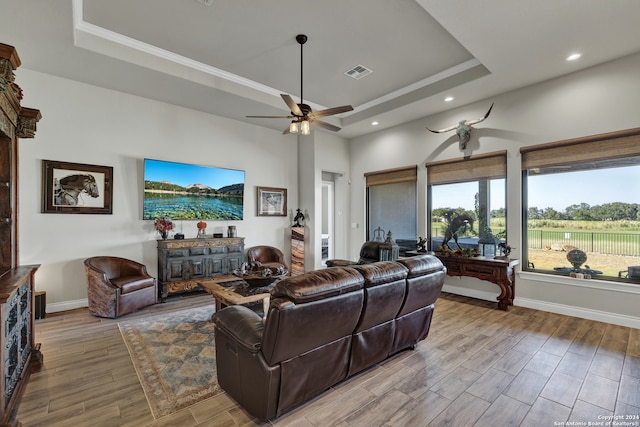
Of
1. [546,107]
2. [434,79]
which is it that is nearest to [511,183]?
[546,107]

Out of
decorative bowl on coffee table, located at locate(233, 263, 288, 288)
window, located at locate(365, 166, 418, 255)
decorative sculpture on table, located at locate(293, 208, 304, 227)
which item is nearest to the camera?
decorative bowl on coffee table, located at locate(233, 263, 288, 288)

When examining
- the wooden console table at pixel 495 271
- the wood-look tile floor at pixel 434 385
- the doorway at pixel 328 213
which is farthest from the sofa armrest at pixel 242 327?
the doorway at pixel 328 213

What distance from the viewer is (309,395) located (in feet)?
6.74

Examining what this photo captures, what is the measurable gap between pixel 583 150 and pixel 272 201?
5.39m

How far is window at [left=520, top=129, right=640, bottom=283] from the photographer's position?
3713 millimetres

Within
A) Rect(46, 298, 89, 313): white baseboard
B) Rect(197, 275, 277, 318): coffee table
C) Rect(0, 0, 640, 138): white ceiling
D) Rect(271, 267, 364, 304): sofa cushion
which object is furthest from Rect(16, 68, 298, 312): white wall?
Rect(271, 267, 364, 304): sofa cushion

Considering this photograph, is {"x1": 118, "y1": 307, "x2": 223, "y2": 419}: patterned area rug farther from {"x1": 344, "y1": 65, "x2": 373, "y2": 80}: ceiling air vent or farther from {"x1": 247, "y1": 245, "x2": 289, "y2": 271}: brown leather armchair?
{"x1": 344, "y1": 65, "x2": 373, "y2": 80}: ceiling air vent

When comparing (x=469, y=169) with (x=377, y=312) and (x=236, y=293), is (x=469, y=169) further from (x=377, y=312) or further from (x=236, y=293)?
(x=236, y=293)

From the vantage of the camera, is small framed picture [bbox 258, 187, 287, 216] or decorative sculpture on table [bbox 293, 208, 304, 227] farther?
decorative sculpture on table [bbox 293, 208, 304, 227]

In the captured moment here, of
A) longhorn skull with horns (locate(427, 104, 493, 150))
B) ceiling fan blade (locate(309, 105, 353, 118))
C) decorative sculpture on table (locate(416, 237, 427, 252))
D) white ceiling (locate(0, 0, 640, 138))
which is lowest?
decorative sculpture on table (locate(416, 237, 427, 252))

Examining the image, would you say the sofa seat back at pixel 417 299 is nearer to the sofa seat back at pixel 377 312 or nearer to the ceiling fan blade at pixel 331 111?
the sofa seat back at pixel 377 312

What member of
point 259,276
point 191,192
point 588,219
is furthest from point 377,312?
point 191,192

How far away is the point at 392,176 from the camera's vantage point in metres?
6.34

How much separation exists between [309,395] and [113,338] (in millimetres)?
2553
